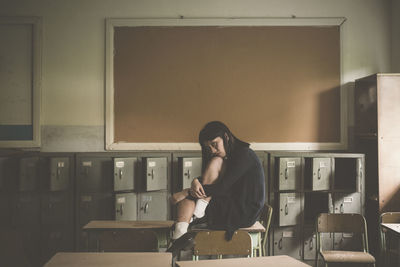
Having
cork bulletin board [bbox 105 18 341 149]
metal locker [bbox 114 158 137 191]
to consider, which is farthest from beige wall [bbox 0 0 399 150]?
metal locker [bbox 114 158 137 191]

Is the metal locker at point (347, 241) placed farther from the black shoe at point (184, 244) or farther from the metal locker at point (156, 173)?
the black shoe at point (184, 244)

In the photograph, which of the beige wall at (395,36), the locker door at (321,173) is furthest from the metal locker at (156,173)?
the beige wall at (395,36)

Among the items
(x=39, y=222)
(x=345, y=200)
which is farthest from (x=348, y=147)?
(x=39, y=222)

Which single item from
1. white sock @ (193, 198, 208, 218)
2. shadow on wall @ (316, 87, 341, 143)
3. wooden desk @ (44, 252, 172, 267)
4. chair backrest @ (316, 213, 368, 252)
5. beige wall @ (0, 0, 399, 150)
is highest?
beige wall @ (0, 0, 399, 150)

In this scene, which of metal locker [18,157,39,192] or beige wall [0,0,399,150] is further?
beige wall [0,0,399,150]

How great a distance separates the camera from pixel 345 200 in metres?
4.44

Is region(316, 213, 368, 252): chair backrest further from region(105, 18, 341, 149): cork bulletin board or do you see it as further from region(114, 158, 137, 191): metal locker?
region(114, 158, 137, 191): metal locker

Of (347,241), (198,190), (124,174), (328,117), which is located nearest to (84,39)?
(124,174)

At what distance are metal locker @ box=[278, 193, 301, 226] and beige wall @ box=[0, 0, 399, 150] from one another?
1.31 m

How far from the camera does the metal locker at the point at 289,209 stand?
4.33 meters

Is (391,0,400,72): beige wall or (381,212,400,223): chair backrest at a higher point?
(391,0,400,72): beige wall

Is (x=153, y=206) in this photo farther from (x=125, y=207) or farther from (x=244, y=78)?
(x=244, y=78)

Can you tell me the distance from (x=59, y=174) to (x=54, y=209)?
38 cm

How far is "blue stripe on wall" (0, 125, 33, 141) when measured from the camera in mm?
4844
